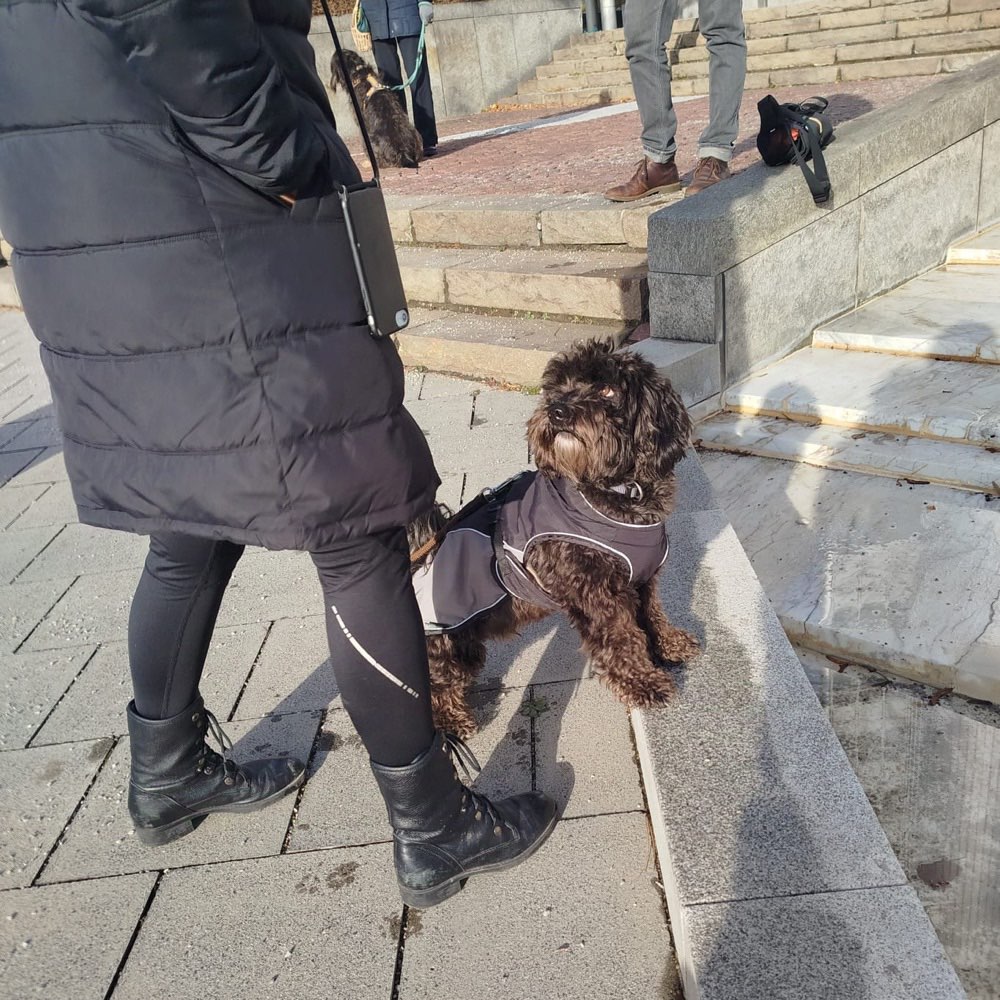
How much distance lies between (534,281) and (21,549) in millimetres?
3152

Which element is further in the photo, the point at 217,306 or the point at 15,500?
the point at 15,500

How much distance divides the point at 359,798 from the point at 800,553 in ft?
6.82

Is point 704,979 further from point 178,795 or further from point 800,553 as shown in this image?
point 800,553

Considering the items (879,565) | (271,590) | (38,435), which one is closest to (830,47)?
(879,565)

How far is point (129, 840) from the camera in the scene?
2391 millimetres

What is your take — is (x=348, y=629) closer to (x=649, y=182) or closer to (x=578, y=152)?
(x=649, y=182)

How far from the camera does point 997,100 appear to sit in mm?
5621

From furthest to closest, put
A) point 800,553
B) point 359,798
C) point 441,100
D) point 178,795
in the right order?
point 441,100 → point 800,553 → point 359,798 → point 178,795

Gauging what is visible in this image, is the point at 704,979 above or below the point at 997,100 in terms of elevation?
below

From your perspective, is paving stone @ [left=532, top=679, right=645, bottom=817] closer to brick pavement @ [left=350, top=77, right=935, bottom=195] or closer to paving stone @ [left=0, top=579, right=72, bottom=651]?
paving stone @ [left=0, top=579, right=72, bottom=651]

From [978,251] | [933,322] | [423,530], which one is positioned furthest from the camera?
[978,251]

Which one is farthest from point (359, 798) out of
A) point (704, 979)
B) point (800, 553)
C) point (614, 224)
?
point (614, 224)

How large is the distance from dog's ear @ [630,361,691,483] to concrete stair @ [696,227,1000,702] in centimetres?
114

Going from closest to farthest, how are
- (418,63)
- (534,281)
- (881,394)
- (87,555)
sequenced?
1. (87,555)
2. (881,394)
3. (534,281)
4. (418,63)
